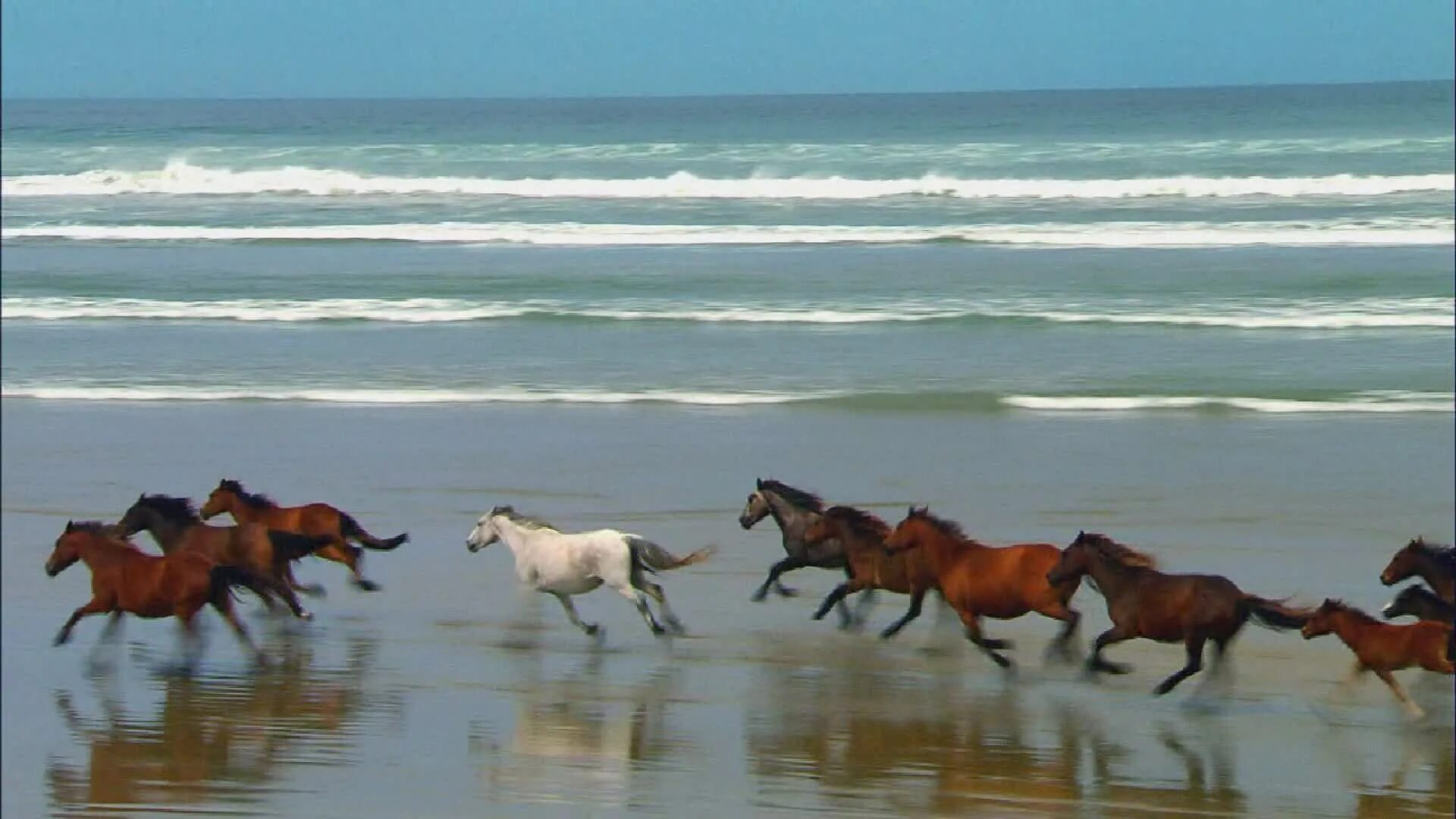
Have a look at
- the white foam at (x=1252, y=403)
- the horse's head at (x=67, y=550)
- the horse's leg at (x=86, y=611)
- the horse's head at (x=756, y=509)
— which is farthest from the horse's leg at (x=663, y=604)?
the white foam at (x=1252, y=403)

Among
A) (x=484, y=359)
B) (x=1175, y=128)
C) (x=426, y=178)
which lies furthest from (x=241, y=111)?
(x=484, y=359)

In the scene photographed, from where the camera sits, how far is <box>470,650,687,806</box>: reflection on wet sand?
6.43 m

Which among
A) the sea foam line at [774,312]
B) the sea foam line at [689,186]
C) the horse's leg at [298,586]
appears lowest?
the horse's leg at [298,586]

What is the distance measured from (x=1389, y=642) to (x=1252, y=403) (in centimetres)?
608

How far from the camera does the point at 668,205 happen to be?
29547mm

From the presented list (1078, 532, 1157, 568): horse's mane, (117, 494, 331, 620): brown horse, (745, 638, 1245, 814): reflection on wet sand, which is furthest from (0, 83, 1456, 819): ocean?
(1078, 532, 1157, 568): horse's mane

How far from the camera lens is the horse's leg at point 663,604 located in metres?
8.28

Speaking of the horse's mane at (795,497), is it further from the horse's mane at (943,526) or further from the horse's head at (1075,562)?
the horse's head at (1075,562)

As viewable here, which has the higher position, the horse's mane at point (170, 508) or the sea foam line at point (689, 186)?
the sea foam line at point (689, 186)

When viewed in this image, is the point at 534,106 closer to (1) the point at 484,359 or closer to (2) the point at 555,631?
(1) the point at 484,359

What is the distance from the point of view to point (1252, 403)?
507 inches

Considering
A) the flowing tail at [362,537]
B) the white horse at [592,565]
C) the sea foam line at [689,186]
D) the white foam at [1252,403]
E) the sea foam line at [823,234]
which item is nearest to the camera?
the white horse at [592,565]

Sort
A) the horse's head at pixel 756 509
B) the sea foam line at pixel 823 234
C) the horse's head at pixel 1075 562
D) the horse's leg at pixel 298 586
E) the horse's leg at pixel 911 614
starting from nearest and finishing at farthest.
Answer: the horse's head at pixel 1075 562 < the horse's leg at pixel 911 614 < the horse's leg at pixel 298 586 < the horse's head at pixel 756 509 < the sea foam line at pixel 823 234

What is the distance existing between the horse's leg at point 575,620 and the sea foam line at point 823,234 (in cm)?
1556
